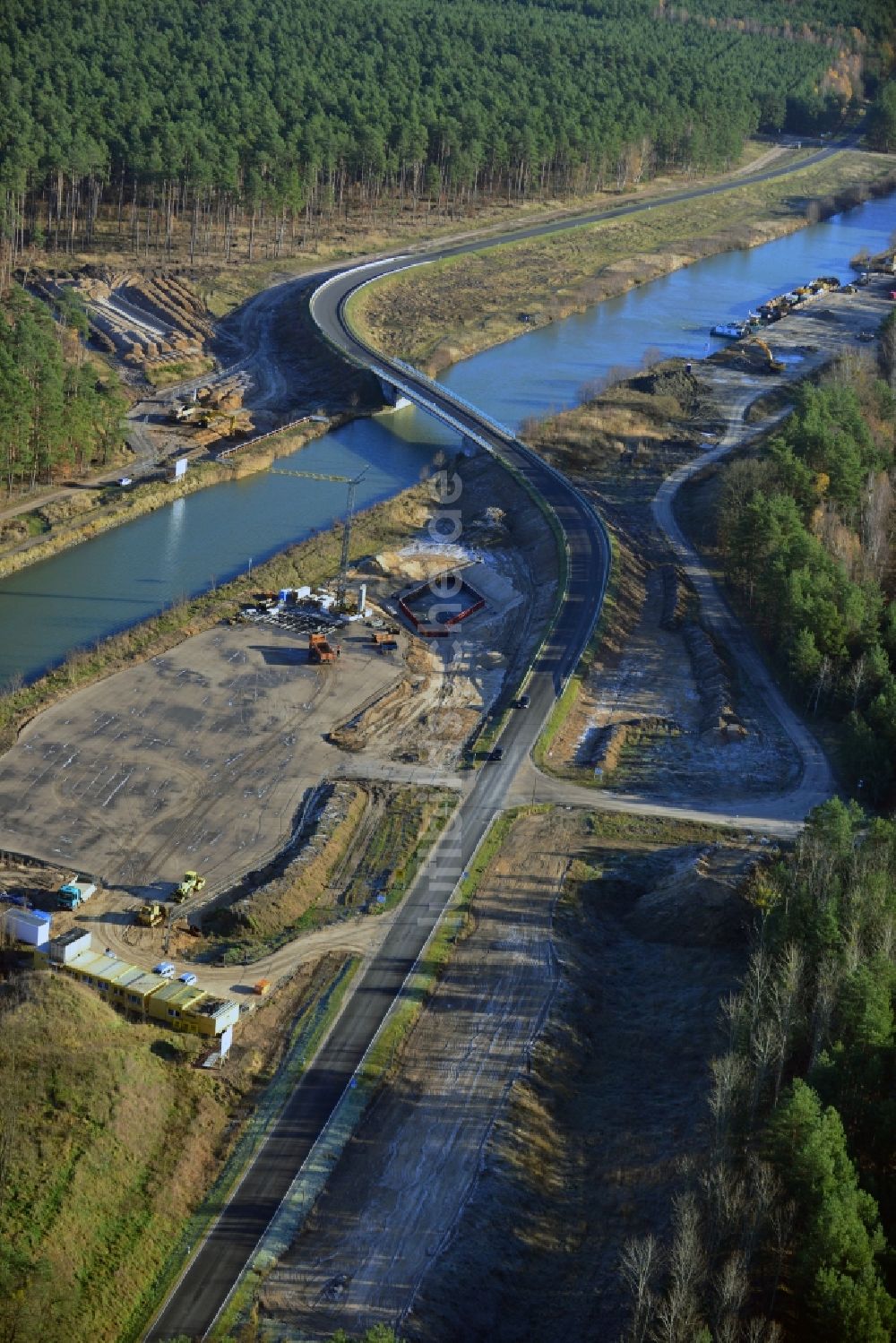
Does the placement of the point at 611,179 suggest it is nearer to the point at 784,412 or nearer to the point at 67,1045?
the point at 784,412

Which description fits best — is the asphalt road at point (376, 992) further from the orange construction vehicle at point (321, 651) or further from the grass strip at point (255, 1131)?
the orange construction vehicle at point (321, 651)

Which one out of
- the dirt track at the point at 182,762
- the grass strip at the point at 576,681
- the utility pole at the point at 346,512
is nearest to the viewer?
the dirt track at the point at 182,762

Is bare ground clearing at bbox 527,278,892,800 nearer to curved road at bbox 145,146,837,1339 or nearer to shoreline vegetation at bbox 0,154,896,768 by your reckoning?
curved road at bbox 145,146,837,1339

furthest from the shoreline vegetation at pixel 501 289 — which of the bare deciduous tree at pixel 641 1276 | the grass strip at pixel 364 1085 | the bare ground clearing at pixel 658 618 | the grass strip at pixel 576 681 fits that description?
the bare deciduous tree at pixel 641 1276

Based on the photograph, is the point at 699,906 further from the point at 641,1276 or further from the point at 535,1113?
the point at 641,1276

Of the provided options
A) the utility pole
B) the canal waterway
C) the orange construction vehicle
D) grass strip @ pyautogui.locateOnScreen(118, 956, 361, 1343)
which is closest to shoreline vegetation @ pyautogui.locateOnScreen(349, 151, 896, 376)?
the canal waterway

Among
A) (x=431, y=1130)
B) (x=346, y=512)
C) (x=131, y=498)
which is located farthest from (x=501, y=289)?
(x=431, y=1130)

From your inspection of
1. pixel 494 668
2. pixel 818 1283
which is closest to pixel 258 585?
pixel 494 668
